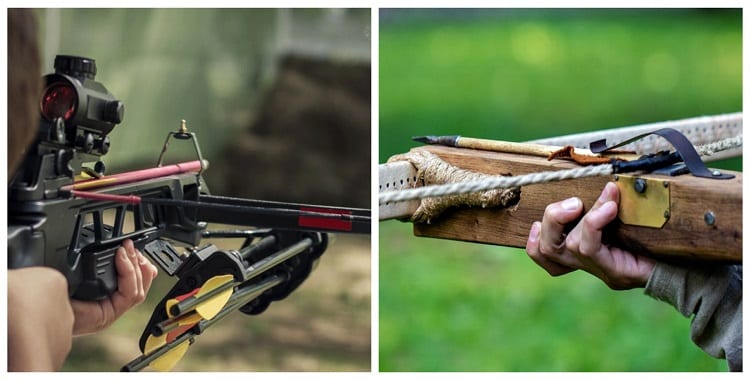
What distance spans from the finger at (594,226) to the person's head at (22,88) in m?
0.52

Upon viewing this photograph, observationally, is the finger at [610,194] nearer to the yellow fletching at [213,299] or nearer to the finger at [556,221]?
the finger at [556,221]

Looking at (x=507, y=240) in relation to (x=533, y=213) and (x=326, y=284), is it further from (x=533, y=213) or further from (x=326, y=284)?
(x=326, y=284)

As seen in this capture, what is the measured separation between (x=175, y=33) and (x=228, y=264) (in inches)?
26.1

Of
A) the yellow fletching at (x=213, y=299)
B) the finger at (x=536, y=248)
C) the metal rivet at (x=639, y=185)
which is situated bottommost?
the yellow fletching at (x=213, y=299)

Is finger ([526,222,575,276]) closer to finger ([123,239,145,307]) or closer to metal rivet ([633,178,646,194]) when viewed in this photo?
metal rivet ([633,178,646,194])

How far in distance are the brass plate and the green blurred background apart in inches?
65.5

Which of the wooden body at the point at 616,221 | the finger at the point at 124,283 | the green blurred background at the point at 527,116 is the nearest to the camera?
the wooden body at the point at 616,221

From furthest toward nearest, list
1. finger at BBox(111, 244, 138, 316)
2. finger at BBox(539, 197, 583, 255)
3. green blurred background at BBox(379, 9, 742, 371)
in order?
green blurred background at BBox(379, 9, 742, 371) < finger at BBox(111, 244, 138, 316) < finger at BBox(539, 197, 583, 255)

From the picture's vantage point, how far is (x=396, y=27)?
4.48 metres

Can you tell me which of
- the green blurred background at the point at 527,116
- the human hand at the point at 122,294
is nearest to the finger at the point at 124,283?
the human hand at the point at 122,294

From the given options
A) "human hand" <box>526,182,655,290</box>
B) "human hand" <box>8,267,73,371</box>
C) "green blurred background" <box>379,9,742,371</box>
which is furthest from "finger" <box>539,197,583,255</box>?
"green blurred background" <box>379,9,742,371</box>

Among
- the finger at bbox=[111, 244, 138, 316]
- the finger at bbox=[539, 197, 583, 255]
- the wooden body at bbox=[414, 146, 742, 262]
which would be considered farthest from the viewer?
the finger at bbox=[111, 244, 138, 316]

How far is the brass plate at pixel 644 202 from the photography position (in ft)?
2.96

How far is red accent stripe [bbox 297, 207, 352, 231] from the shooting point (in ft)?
3.57
